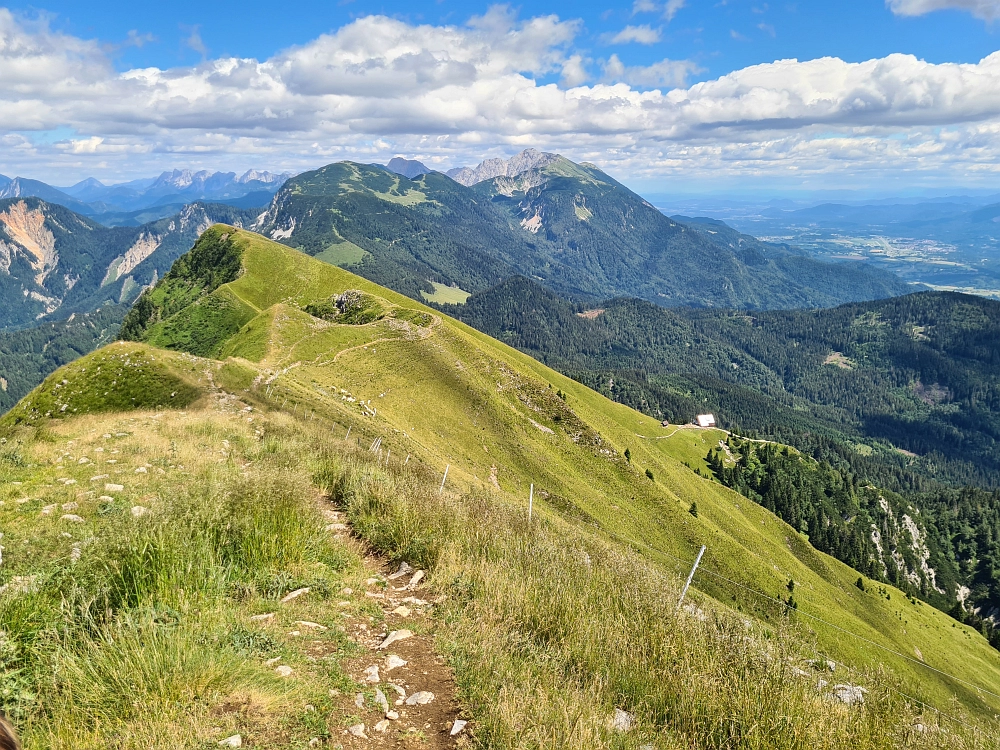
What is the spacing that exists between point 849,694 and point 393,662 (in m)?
7.52

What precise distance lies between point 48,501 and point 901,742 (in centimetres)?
1671

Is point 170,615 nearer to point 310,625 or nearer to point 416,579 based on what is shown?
point 310,625

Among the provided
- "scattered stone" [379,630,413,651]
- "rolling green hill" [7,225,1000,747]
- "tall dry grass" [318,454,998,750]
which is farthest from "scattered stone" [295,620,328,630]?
"rolling green hill" [7,225,1000,747]

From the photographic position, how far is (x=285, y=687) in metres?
5.86

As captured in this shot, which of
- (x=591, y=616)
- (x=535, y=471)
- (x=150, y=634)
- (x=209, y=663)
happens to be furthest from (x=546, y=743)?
(x=535, y=471)

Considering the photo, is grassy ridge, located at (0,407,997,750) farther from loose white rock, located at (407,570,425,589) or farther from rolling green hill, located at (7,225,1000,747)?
rolling green hill, located at (7,225,1000,747)

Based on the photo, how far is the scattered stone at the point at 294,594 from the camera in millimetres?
8102

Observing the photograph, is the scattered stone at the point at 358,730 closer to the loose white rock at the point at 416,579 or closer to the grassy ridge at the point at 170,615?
the grassy ridge at the point at 170,615

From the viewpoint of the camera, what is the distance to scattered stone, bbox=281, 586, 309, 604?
8.10 m

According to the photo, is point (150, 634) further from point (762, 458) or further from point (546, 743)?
point (762, 458)

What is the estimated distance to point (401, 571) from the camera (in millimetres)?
10039

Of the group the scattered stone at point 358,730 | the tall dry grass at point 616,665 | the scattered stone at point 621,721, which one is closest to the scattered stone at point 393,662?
the tall dry grass at point 616,665

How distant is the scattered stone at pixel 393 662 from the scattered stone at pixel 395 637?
0.28m

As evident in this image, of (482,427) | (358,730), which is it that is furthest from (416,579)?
(482,427)
